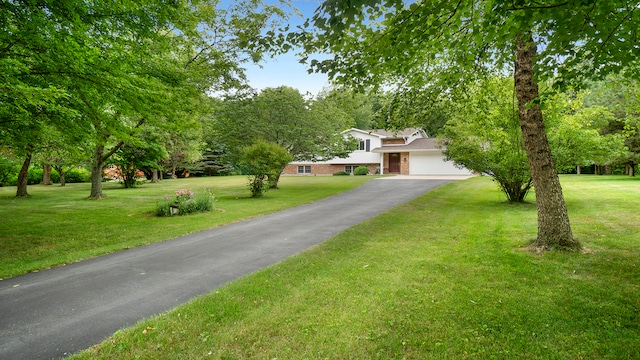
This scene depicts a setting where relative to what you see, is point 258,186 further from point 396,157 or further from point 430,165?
point 396,157

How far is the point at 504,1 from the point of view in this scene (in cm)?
348

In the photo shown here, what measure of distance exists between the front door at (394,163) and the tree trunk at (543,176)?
31.2 meters

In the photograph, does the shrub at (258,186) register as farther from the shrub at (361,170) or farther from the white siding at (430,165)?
the white siding at (430,165)

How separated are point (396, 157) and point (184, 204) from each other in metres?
28.8

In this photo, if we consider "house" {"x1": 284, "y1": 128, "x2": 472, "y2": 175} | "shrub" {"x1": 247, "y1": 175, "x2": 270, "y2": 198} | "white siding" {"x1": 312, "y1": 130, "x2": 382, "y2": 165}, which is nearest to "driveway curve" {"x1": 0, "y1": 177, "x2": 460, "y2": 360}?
"shrub" {"x1": 247, "y1": 175, "x2": 270, "y2": 198}

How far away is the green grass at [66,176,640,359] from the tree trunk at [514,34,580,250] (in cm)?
42

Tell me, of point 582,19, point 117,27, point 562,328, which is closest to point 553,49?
point 582,19

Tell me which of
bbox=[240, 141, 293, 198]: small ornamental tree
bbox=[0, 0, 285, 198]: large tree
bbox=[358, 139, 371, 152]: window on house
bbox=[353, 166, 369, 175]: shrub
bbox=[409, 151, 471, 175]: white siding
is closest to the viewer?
bbox=[0, 0, 285, 198]: large tree

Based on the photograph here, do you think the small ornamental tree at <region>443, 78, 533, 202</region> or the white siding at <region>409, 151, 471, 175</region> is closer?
the small ornamental tree at <region>443, 78, 533, 202</region>

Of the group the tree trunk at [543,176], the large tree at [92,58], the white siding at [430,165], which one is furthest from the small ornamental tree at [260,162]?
the white siding at [430,165]

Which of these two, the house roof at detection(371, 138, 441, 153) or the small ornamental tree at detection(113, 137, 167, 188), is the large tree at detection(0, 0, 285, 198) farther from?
the house roof at detection(371, 138, 441, 153)

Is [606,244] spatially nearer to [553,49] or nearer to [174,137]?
[553,49]

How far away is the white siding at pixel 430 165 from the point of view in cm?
3369

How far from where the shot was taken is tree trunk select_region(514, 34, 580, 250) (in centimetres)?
613
